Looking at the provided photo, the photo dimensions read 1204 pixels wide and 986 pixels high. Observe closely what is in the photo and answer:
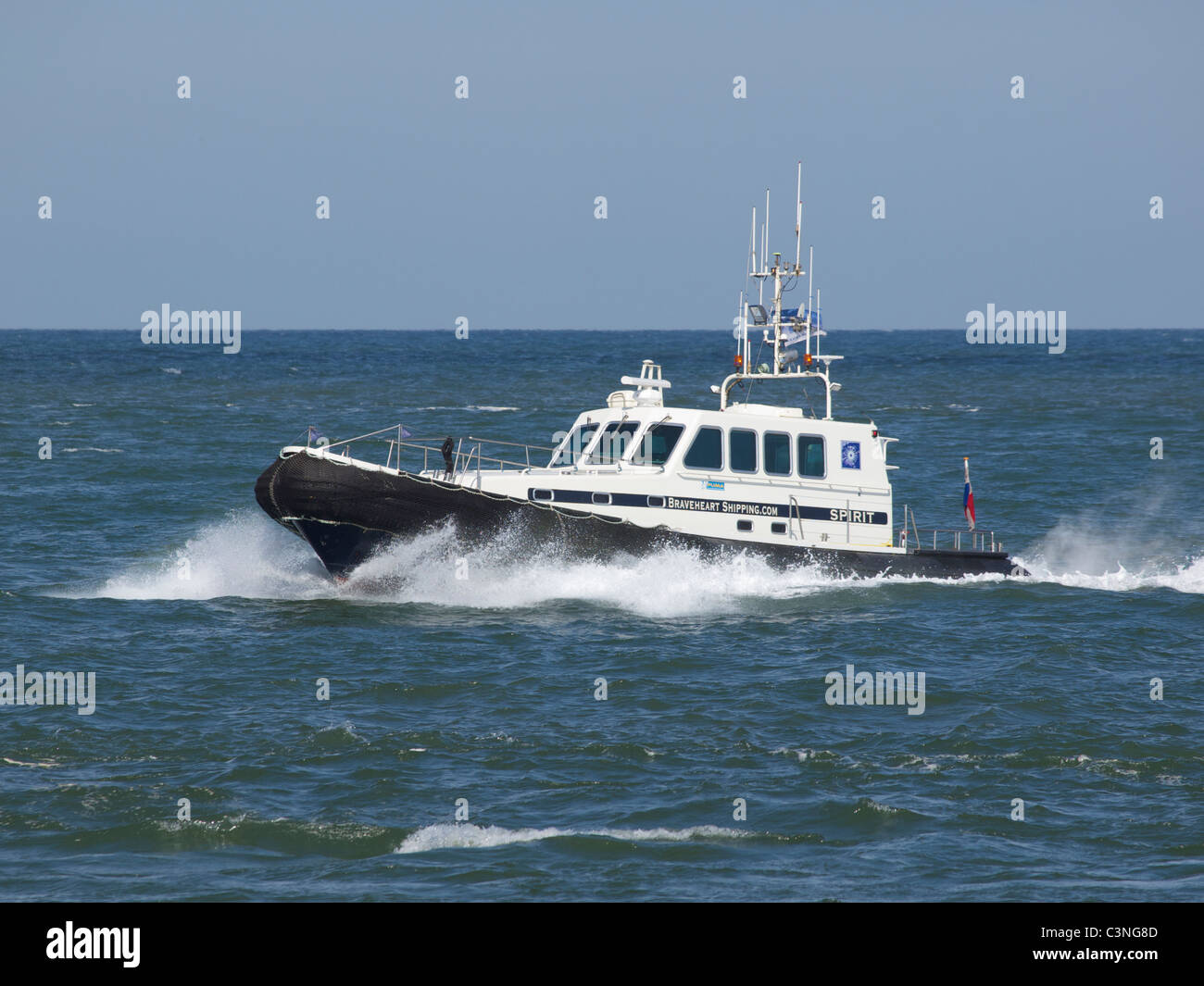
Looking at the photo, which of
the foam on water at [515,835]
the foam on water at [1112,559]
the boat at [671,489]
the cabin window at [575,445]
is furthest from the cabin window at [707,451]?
the foam on water at [515,835]

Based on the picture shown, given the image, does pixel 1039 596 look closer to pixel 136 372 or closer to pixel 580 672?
pixel 580 672

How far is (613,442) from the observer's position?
2061 cm

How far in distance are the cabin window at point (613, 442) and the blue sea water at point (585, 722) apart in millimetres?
1644

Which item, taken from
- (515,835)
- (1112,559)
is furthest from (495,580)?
(1112,559)

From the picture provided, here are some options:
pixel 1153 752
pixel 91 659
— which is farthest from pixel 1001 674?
pixel 91 659

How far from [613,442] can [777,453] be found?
2.42 meters

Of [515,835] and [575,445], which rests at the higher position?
[575,445]

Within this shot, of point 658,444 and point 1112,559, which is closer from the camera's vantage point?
point 658,444

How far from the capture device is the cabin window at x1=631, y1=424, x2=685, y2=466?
66.6 ft

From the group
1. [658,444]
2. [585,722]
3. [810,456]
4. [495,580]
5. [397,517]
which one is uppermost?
[658,444]

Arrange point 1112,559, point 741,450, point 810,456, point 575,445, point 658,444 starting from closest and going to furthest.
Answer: point 658,444, point 741,450, point 810,456, point 575,445, point 1112,559

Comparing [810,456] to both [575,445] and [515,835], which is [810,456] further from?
[515,835]
